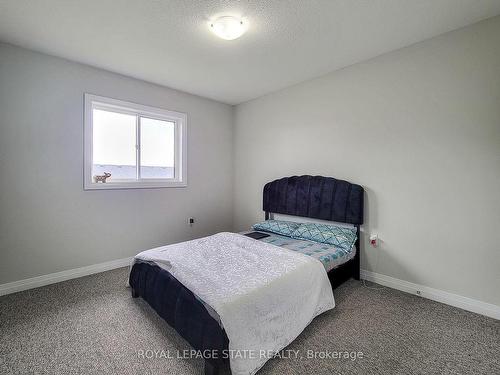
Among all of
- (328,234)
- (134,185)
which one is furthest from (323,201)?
(134,185)

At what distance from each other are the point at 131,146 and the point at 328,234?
2.93 meters

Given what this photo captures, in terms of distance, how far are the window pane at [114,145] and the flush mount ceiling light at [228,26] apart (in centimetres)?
195

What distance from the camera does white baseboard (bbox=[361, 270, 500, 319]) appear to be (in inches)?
81.3

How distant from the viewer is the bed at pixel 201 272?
4.65ft

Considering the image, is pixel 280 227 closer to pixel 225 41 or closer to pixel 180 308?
pixel 180 308

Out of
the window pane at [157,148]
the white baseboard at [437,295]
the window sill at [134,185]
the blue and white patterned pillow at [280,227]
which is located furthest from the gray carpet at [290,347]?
the window pane at [157,148]

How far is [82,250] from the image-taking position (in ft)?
9.49

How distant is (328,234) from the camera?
2.71 meters

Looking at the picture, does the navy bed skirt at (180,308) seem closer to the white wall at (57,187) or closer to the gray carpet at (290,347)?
the gray carpet at (290,347)

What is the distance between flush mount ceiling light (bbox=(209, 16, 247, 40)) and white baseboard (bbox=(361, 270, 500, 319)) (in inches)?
115

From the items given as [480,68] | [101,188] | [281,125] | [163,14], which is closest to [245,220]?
[281,125]

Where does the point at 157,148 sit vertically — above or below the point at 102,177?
above

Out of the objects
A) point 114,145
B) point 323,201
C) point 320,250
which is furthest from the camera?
point 114,145

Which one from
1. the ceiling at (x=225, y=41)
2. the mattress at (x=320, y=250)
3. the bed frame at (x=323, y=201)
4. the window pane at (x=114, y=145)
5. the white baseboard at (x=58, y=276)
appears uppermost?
the ceiling at (x=225, y=41)
